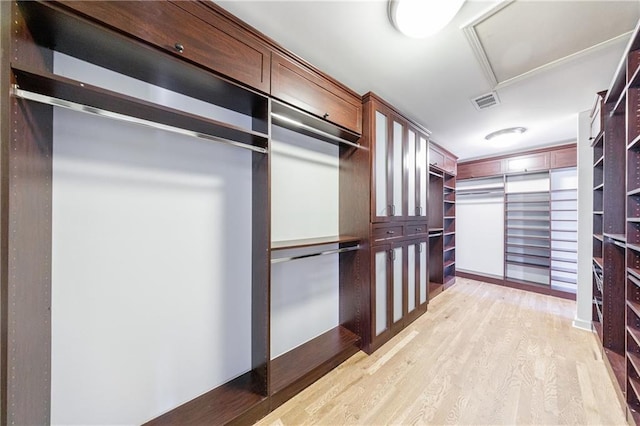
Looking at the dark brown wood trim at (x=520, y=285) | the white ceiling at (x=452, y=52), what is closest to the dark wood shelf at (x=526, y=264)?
the dark brown wood trim at (x=520, y=285)

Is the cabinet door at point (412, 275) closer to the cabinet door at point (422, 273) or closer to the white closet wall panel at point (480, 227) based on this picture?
the cabinet door at point (422, 273)

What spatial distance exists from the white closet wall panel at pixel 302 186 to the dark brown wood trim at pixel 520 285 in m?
3.90

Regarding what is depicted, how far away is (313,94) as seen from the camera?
5.78ft

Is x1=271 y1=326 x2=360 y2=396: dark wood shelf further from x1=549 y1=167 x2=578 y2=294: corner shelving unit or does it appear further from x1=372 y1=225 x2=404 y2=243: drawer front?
x1=549 y1=167 x2=578 y2=294: corner shelving unit

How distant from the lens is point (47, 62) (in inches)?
41.4

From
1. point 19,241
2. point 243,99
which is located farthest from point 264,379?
point 243,99

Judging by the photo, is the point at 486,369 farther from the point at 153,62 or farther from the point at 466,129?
the point at 153,62

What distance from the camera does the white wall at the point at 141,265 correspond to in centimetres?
110

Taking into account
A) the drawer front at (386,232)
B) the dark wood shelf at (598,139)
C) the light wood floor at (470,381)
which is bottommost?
the light wood floor at (470,381)

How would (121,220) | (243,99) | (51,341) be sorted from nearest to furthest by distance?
(51,341)
(121,220)
(243,99)

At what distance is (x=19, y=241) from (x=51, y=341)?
0.51 meters

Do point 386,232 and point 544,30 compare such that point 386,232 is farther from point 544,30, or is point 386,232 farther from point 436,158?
point 436,158

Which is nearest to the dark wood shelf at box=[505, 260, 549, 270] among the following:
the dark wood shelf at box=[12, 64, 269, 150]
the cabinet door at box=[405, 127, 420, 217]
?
the cabinet door at box=[405, 127, 420, 217]

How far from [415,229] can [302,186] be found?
1.56 m
